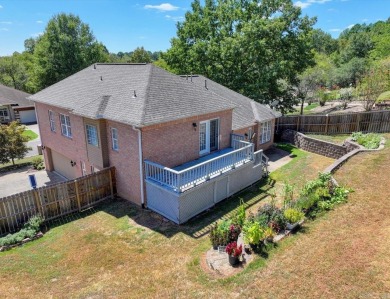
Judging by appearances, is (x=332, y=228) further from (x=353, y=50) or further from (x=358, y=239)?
(x=353, y=50)

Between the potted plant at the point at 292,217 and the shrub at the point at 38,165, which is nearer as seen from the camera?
the potted plant at the point at 292,217

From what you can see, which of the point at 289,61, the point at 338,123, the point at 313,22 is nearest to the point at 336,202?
the point at 338,123

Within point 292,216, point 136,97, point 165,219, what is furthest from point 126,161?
point 292,216

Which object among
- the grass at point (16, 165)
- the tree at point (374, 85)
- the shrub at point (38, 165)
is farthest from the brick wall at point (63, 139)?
the tree at point (374, 85)

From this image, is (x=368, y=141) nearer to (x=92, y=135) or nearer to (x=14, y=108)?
(x=92, y=135)

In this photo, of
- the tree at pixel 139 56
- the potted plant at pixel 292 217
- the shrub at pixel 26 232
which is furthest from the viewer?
the tree at pixel 139 56

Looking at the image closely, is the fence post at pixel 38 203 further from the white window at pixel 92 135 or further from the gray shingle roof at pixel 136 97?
the gray shingle roof at pixel 136 97

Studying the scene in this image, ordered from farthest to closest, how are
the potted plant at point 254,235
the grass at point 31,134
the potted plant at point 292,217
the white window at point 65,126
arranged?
the grass at point 31,134
the white window at point 65,126
the potted plant at point 292,217
the potted plant at point 254,235
